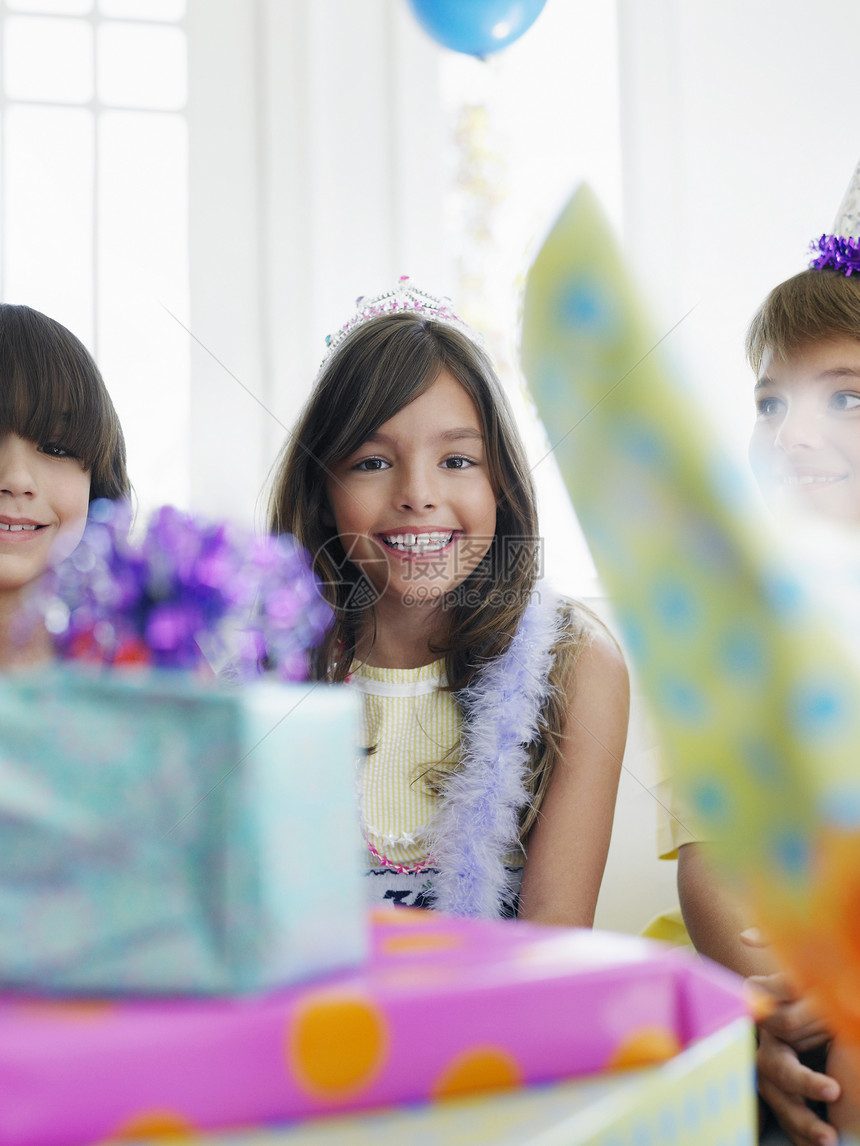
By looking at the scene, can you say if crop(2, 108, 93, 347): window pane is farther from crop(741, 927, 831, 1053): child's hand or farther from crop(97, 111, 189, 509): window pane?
crop(741, 927, 831, 1053): child's hand

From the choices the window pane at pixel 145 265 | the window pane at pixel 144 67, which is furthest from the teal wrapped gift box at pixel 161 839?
the window pane at pixel 144 67

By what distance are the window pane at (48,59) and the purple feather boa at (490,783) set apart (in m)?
1.11

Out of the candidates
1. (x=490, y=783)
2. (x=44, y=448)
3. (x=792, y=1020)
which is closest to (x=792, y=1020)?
(x=792, y=1020)

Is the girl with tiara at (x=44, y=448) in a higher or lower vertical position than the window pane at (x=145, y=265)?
lower

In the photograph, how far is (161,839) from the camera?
30 centimetres

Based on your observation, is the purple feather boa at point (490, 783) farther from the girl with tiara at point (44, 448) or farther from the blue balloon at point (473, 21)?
the blue balloon at point (473, 21)

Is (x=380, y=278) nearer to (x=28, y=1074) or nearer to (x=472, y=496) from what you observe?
(x=472, y=496)

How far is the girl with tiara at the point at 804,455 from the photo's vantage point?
2.13 ft

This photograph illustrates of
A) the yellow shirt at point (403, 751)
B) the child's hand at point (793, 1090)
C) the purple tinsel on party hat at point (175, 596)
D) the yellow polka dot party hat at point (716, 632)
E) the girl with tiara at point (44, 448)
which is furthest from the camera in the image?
the girl with tiara at point (44, 448)

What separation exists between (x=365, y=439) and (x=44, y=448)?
1.12ft

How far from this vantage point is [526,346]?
238 millimetres

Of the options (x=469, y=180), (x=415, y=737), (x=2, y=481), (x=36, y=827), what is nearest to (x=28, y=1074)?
(x=36, y=827)

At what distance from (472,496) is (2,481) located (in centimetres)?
45

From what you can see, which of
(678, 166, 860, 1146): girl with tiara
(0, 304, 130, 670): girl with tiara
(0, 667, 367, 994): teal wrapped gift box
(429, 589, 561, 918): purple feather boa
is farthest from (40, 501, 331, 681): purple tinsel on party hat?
(0, 304, 130, 670): girl with tiara
